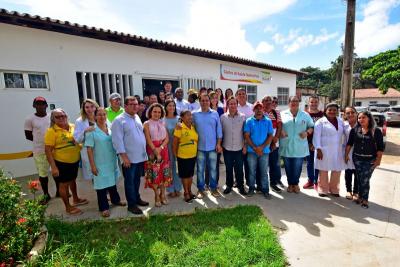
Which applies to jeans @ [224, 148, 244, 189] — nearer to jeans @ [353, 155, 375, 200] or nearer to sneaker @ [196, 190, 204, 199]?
sneaker @ [196, 190, 204, 199]

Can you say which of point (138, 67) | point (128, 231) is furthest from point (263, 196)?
point (138, 67)

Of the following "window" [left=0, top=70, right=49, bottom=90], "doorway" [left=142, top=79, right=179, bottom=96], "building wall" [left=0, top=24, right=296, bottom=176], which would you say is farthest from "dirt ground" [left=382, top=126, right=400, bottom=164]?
"window" [left=0, top=70, right=49, bottom=90]

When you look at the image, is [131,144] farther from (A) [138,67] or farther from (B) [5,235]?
(A) [138,67]

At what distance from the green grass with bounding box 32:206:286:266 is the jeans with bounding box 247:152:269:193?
0.70m

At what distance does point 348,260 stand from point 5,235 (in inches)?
138

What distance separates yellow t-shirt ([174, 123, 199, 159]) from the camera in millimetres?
3852

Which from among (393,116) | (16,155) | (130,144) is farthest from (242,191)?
(393,116)

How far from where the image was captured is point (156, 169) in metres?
3.78

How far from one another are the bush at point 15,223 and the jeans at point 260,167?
3150mm

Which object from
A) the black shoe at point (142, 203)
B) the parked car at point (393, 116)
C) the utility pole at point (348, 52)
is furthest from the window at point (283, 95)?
the black shoe at point (142, 203)

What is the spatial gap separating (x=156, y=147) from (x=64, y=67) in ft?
12.8

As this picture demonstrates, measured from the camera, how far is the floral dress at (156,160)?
3746 millimetres

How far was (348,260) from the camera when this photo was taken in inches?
103

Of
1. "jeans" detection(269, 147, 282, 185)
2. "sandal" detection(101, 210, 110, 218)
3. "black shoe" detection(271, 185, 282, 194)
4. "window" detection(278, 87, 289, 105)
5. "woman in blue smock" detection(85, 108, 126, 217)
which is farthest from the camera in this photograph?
"window" detection(278, 87, 289, 105)
